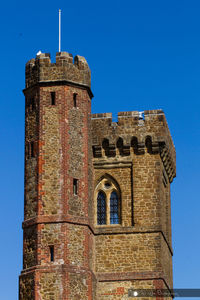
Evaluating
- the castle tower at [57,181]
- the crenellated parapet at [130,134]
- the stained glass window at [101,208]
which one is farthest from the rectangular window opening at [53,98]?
the stained glass window at [101,208]

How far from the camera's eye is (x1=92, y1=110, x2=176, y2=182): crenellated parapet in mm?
43500

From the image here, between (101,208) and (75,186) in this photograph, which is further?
(101,208)

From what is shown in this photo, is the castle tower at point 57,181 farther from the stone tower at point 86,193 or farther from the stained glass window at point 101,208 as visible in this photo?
the stained glass window at point 101,208

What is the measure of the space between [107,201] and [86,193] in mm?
2379

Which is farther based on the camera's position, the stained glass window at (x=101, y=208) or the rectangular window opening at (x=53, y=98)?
the stained glass window at (x=101, y=208)

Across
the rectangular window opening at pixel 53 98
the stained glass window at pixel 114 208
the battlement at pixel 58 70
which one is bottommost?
the stained glass window at pixel 114 208

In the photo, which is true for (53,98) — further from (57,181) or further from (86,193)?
(86,193)

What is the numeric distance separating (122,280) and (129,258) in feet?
3.86

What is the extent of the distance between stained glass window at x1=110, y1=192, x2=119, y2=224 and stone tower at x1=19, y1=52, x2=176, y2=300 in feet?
0.17

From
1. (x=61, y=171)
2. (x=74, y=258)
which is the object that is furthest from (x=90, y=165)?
(x=74, y=258)

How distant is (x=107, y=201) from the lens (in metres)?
43.3

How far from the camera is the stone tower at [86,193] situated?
39.3 meters

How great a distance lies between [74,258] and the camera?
129 feet

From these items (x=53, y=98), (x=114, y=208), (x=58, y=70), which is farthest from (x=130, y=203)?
(x=58, y=70)
